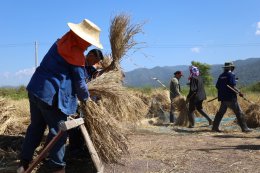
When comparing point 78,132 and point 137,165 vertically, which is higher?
point 78,132

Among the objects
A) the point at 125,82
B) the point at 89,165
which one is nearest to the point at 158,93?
the point at 125,82

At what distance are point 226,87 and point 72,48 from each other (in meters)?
5.76

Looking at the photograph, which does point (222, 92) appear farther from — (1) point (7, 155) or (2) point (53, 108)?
(2) point (53, 108)

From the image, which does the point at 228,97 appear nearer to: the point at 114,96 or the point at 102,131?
the point at 114,96

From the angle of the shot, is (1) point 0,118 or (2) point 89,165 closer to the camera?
(2) point 89,165

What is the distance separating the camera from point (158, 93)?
52.6 ft

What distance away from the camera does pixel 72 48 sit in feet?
14.8

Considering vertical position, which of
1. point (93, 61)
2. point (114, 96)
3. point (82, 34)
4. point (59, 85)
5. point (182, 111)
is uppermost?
point (82, 34)

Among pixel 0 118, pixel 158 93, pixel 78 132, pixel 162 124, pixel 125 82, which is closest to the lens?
pixel 78 132

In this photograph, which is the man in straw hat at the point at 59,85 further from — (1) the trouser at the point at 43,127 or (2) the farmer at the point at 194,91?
(2) the farmer at the point at 194,91

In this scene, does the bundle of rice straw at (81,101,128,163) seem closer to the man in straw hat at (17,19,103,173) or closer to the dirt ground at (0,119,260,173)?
the dirt ground at (0,119,260,173)

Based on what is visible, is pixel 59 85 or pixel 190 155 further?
pixel 190 155

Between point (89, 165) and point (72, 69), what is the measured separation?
1.40 m

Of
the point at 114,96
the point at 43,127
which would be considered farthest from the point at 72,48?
the point at 114,96
